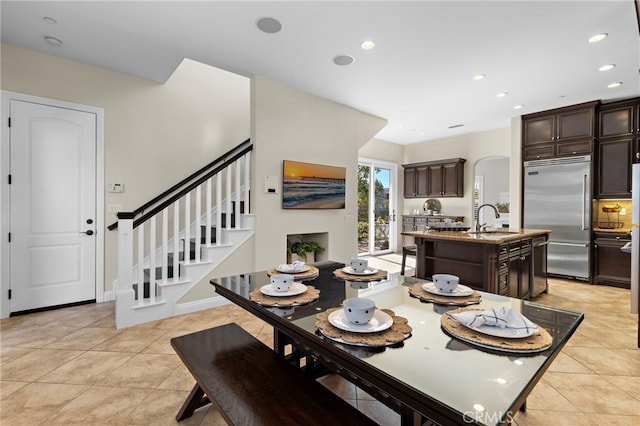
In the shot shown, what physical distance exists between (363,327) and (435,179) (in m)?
6.92

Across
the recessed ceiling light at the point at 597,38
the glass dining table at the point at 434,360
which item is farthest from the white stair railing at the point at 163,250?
the recessed ceiling light at the point at 597,38

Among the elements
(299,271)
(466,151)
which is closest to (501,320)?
(299,271)

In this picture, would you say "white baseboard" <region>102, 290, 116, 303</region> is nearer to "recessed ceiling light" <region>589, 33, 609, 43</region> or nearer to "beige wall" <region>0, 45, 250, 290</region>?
"beige wall" <region>0, 45, 250, 290</region>

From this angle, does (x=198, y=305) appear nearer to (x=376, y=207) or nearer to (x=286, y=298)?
(x=286, y=298)

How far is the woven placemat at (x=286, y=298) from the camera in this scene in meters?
1.37

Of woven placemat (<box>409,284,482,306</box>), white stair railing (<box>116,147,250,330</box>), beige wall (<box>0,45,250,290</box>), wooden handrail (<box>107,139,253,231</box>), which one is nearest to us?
woven placemat (<box>409,284,482,306</box>)

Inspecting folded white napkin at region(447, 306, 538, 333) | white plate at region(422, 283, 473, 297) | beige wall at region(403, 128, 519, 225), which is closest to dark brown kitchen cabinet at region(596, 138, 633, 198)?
beige wall at region(403, 128, 519, 225)

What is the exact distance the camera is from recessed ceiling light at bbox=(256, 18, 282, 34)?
2713 millimetres

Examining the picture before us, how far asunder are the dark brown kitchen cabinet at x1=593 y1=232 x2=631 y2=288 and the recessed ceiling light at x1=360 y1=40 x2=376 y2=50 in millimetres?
4588

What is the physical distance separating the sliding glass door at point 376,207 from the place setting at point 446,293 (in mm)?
5957

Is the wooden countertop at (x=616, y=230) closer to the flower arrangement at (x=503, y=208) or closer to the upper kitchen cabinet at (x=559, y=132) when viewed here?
the upper kitchen cabinet at (x=559, y=132)

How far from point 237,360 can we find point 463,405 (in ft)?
3.84

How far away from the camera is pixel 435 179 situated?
7.33 metres

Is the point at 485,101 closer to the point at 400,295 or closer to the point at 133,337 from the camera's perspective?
the point at 400,295
